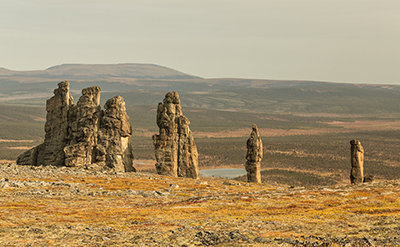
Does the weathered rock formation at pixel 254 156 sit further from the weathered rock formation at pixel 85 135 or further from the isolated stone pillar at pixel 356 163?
the weathered rock formation at pixel 85 135

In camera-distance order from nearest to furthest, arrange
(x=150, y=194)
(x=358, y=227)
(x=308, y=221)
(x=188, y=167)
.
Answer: (x=358, y=227)
(x=308, y=221)
(x=150, y=194)
(x=188, y=167)

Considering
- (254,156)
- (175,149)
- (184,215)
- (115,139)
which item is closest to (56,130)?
(115,139)

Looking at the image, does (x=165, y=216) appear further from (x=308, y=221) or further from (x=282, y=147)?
(x=282, y=147)

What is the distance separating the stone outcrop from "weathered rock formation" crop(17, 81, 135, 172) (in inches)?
144

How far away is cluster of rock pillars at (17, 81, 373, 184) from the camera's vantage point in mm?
52875

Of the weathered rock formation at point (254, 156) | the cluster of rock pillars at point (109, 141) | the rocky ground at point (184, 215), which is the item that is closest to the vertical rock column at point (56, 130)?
the cluster of rock pillars at point (109, 141)

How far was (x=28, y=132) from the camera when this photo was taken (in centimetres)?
16925

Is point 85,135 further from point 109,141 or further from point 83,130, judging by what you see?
point 109,141

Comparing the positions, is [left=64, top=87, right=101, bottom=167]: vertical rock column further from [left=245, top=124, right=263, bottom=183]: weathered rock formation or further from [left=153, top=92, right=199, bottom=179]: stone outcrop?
[left=245, top=124, right=263, bottom=183]: weathered rock formation

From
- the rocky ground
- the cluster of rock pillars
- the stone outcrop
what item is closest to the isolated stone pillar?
the cluster of rock pillars

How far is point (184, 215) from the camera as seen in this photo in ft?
92.9

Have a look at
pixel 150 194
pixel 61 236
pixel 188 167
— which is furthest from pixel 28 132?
pixel 61 236

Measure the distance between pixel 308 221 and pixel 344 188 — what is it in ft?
50.9

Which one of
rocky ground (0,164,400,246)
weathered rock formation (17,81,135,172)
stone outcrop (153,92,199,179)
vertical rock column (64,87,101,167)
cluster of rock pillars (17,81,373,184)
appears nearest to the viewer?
rocky ground (0,164,400,246)
